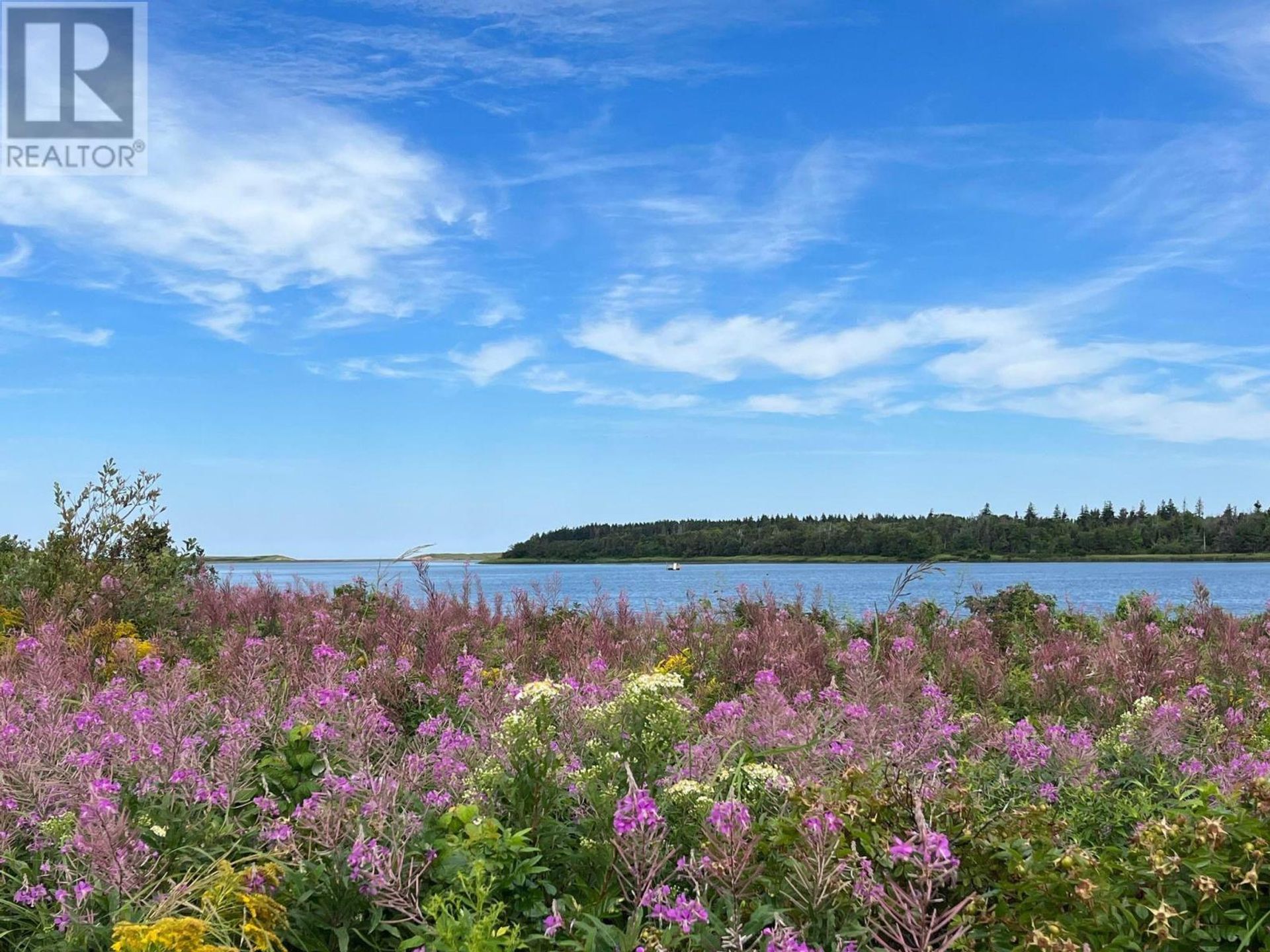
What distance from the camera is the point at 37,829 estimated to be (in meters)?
3.16

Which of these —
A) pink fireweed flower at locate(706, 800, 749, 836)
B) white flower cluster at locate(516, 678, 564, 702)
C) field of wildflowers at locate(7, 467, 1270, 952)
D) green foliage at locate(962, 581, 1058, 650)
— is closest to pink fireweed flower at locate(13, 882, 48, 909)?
field of wildflowers at locate(7, 467, 1270, 952)

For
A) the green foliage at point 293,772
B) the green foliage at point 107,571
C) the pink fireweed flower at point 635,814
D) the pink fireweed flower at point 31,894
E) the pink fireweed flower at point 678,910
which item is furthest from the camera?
the green foliage at point 107,571

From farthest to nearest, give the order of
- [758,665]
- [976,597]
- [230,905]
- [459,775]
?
[976,597] < [758,665] < [459,775] < [230,905]

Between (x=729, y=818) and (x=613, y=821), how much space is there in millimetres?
372

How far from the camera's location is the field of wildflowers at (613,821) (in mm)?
2346

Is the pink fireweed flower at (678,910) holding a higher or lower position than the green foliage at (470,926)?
higher

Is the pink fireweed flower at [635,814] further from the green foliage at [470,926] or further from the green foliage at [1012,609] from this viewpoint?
the green foliage at [1012,609]

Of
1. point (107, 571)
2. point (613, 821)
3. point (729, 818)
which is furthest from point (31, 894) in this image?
point (107, 571)

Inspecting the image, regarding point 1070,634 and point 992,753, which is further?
point 1070,634

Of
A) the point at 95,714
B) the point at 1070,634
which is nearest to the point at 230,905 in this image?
the point at 95,714

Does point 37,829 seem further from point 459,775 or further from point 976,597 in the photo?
point 976,597

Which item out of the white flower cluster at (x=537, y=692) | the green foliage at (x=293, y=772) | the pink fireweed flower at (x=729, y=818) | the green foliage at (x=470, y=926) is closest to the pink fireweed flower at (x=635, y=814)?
the pink fireweed flower at (x=729, y=818)

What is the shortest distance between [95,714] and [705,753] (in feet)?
9.33

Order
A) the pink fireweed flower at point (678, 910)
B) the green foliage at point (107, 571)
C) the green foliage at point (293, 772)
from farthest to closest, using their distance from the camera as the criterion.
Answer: the green foliage at point (107, 571)
the green foliage at point (293, 772)
the pink fireweed flower at point (678, 910)
